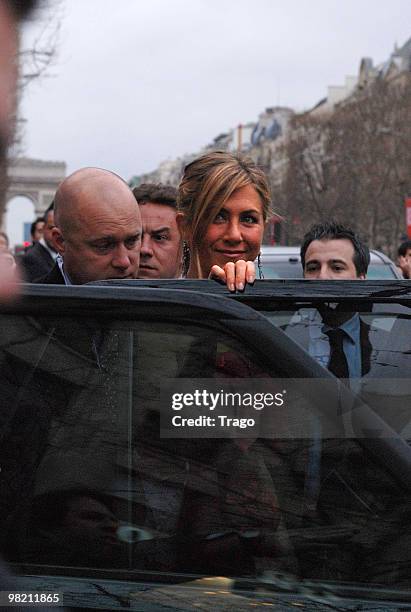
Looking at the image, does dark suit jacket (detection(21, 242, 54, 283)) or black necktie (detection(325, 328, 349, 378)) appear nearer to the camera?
black necktie (detection(325, 328, 349, 378))

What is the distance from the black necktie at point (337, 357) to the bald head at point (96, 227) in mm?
1115

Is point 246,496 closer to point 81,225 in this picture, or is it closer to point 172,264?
point 81,225

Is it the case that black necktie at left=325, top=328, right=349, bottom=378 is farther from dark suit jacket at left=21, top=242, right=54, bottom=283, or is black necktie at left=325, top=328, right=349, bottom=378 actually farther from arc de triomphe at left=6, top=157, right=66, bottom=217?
arc de triomphe at left=6, top=157, right=66, bottom=217

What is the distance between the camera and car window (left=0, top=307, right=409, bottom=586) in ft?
6.16

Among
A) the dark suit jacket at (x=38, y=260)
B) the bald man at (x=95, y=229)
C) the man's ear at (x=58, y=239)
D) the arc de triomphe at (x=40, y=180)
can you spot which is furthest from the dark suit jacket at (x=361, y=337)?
the arc de triomphe at (x=40, y=180)

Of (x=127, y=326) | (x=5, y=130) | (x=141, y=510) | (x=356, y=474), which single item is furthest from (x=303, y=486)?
(x=5, y=130)

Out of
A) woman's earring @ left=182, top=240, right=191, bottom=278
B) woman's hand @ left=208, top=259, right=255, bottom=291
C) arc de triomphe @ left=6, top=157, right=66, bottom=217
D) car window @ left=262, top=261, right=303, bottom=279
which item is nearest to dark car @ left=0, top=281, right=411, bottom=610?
woman's hand @ left=208, top=259, right=255, bottom=291

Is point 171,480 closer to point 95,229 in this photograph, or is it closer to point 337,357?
point 337,357

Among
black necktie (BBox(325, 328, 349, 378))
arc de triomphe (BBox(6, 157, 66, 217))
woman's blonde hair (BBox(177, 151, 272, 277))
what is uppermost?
woman's blonde hair (BBox(177, 151, 272, 277))

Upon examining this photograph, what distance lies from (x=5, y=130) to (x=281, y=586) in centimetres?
112

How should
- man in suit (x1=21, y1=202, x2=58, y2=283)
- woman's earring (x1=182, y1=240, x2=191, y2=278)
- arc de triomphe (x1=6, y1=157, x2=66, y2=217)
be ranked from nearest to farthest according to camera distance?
woman's earring (x1=182, y1=240, x2=191, y2=278), man in suit (x1=21, y1=202, x2=58, y2=283), arc de triomphe (x1=6, y1=157, x2=66, y2=217)

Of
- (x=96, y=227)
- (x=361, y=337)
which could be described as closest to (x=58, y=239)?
(x=96, y=227)

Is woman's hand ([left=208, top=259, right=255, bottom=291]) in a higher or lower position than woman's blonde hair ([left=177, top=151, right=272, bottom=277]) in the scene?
lower

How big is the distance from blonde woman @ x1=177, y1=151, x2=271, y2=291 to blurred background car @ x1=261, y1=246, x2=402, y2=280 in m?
5.93
